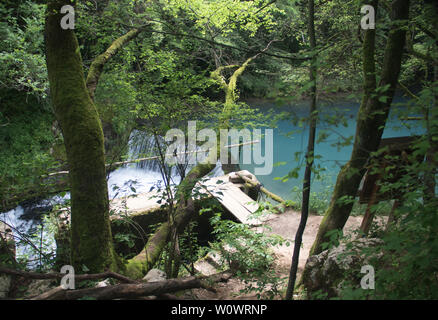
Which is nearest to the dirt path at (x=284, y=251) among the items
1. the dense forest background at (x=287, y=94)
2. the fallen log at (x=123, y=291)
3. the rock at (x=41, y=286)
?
the dense forest background at (x=287, y=94)

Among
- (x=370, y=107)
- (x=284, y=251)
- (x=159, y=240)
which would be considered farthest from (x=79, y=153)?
(x=284, y=251)

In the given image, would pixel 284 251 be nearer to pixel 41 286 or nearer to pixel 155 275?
pixel 155 275

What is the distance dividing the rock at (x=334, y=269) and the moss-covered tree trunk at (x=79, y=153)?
2.14 meters

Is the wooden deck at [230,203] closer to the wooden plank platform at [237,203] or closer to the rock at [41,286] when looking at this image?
the wooden plank platform at [237,203]

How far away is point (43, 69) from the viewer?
7.01 meters

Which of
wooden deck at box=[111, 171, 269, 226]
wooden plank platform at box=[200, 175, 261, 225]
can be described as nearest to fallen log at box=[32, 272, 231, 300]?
wooden deck at box=[111, 171, 269, 226]

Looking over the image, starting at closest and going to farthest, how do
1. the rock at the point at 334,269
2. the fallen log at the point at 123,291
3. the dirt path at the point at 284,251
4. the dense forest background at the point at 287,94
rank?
the dense forest background at the point at 287,94 < the fallen log at the point at 123,291 < the rock at the point at 334,269 < the dirt path at the point at 284,251

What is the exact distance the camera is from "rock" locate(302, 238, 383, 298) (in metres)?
2.45

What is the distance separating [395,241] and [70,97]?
299cm

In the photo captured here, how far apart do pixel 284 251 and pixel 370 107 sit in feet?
10.9

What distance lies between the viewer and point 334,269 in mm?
2701

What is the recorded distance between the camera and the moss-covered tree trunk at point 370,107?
2.54 metres
